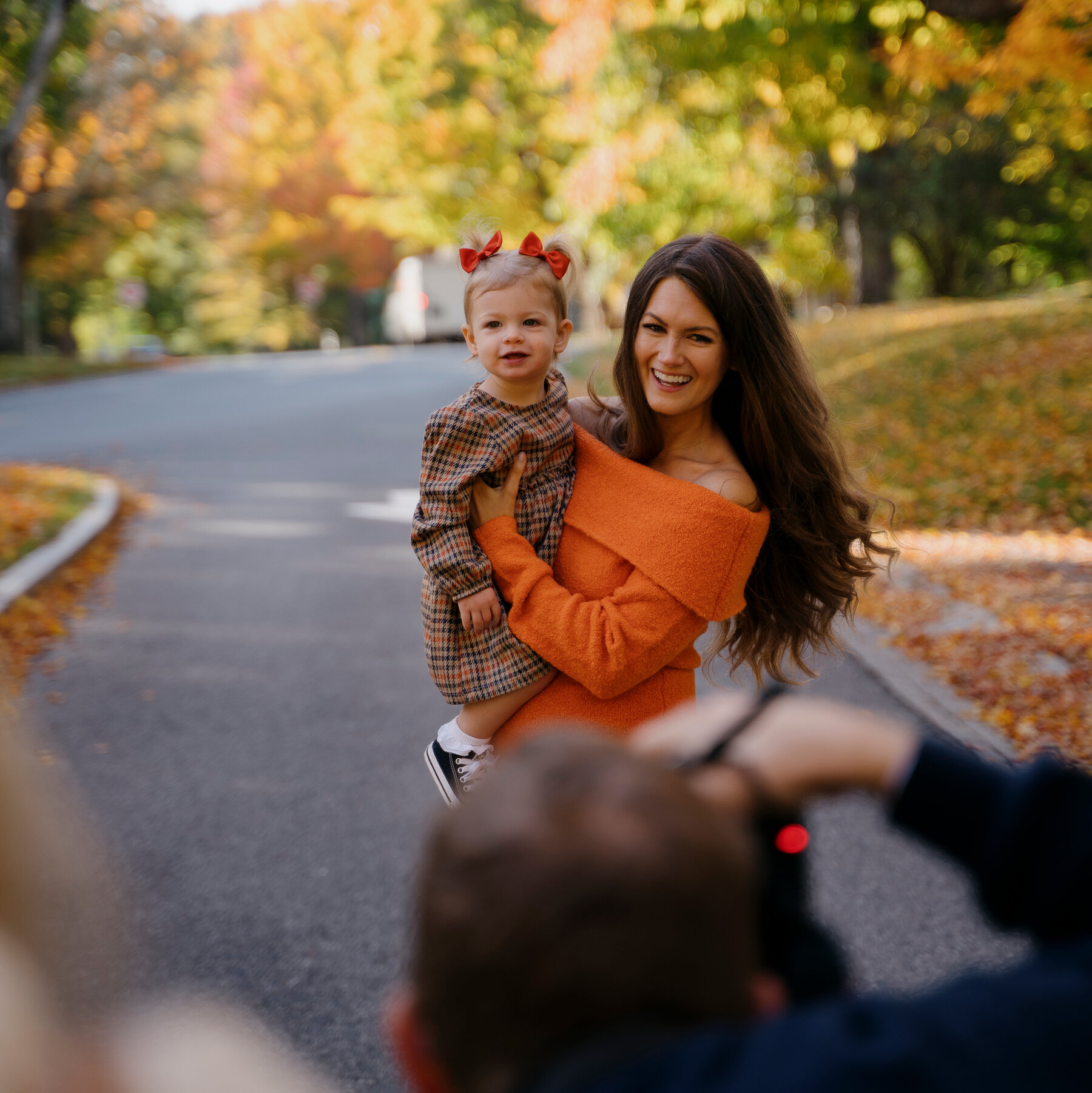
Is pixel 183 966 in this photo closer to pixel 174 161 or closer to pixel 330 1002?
pixel 330 1002

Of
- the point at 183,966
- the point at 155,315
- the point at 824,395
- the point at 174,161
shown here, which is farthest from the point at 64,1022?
the point at 155,315

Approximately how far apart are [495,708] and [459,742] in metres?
0.15

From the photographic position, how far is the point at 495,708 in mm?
2092

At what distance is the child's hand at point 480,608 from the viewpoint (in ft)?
6.66

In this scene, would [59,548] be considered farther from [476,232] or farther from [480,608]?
[480,608]

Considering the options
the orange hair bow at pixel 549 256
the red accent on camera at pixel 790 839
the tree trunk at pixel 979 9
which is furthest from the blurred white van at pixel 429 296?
the red accent on camera at pixel 790 839

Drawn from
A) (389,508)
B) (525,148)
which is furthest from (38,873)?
(525,148)

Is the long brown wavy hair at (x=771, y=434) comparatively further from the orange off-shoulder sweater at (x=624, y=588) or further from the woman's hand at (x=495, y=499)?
the woman's hand at (x=495, y=499)

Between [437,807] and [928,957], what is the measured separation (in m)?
1.91

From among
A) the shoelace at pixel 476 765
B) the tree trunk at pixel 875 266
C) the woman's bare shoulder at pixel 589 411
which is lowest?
the tree trunk at pixel 875 266

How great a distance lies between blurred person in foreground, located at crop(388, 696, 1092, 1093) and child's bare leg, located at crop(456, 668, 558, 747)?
121 centimetres

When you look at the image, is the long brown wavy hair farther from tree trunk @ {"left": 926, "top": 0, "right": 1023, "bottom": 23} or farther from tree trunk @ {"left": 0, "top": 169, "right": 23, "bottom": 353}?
tree trunk @ {"left": 0, "top": 169, "right": 23, "bottom": 353}

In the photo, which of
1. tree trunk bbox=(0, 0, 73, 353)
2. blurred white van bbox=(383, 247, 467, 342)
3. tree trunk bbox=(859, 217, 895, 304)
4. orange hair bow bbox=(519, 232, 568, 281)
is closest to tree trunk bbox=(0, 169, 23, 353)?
tree trunk bbox=(0, 0, 73, 353)

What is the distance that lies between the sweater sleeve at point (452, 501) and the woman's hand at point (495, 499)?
0.08 ft
